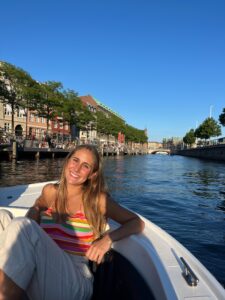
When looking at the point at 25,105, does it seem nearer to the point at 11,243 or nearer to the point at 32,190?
the point at 32,190

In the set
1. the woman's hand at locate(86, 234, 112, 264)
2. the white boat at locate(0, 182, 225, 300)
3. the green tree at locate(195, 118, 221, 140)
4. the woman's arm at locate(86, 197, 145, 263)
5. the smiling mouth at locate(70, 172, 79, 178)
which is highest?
the green tree at locate(195, 118, 221, 140)

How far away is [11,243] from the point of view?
6.55 ft

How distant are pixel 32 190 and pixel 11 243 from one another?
10.7 feet

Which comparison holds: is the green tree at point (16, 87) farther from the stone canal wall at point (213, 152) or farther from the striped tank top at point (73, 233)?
the stone canal wall at point (213, 152)

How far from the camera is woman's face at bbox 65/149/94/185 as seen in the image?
2777 mm

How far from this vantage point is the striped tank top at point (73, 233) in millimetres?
2518

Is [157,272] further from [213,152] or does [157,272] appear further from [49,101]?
[213,152]

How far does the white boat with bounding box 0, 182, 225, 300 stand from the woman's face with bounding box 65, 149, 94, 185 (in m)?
0.58

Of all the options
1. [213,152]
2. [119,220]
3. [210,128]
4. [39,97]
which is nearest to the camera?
[119,220]

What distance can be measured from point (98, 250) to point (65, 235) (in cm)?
28

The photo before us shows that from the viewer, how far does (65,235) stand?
255cm

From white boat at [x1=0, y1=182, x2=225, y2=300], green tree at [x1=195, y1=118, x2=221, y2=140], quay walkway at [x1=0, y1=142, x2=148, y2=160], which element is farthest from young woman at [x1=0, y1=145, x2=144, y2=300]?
green tree at [x1=195, y1=118, x2=221, y2=140]

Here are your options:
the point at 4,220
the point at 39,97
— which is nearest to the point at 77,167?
the point at 4,220

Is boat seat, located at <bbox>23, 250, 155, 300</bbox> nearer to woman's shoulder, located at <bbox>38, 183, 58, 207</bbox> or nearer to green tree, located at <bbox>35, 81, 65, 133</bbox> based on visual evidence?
woman's shoulder, located at <bbox>38, 183, 58, 207</bbox>
